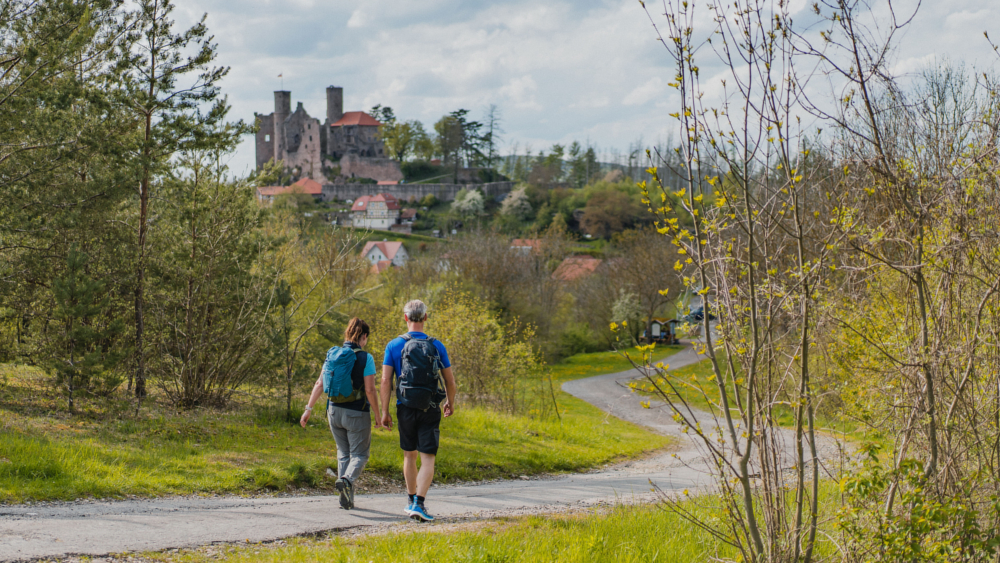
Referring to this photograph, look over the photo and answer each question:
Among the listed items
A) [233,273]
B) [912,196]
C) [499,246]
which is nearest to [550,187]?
[499,246]

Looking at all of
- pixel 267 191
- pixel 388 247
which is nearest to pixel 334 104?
pixel 267 191

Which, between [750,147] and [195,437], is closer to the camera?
[750,147]

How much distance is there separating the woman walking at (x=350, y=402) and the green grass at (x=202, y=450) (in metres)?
1.87

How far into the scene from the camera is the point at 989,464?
476cm

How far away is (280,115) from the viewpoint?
11706cm

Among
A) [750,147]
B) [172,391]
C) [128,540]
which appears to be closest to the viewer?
[750,147]

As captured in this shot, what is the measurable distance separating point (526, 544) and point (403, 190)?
10451 centimetres

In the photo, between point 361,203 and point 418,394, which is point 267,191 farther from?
point 418,394

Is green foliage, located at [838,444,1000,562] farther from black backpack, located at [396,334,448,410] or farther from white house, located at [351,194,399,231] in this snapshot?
white house, located at [351,194,399,231]

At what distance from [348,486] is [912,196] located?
559 centimetres

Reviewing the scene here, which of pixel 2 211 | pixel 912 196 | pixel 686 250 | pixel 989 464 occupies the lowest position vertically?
pixel 989 464

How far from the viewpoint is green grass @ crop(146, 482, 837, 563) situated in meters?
5.22

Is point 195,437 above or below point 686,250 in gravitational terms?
below

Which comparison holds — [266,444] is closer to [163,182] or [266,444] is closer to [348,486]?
[348,486]
